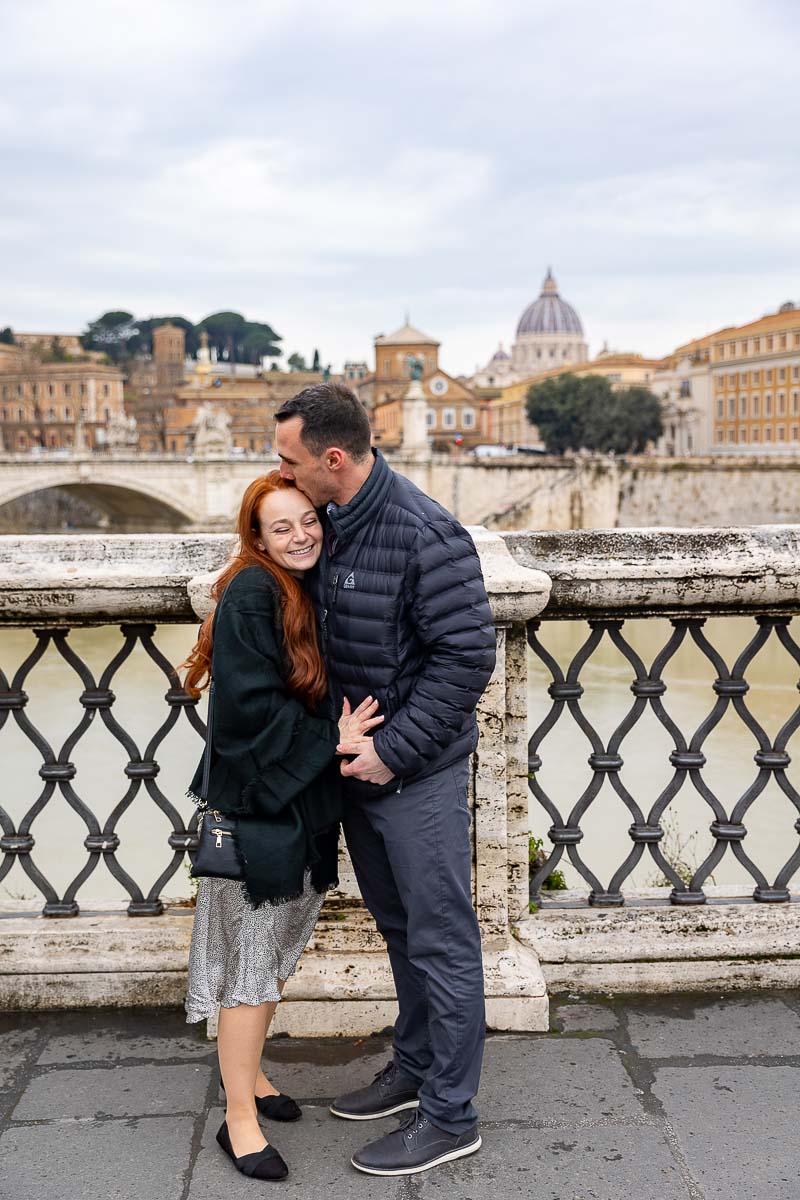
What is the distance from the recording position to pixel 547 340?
105750 mm

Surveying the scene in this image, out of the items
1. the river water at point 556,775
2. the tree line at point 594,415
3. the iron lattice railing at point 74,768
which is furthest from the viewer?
the tree line at point 594,415

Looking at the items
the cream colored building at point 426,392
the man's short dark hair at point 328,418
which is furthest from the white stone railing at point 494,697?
the cream colored building at point 426,392

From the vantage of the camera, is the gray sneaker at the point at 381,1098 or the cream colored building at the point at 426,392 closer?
the gray sneaker at the point at 381,1098

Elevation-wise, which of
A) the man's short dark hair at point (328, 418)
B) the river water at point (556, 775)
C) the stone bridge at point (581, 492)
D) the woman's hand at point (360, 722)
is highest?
the man's short dark hair at point (328, 418)

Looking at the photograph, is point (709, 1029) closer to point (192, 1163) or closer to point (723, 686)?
point (723, 686)

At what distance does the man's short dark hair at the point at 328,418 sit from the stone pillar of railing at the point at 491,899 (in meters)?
0.46

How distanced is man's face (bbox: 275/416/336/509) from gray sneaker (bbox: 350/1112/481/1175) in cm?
95

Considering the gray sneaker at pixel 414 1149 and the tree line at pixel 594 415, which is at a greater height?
the tree line at pixel 594 415

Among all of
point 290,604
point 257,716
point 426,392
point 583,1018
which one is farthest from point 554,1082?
point 426,392

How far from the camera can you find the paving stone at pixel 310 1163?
68.1 inches

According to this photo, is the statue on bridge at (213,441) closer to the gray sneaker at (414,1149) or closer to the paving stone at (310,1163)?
the paving stone at (310,1163)

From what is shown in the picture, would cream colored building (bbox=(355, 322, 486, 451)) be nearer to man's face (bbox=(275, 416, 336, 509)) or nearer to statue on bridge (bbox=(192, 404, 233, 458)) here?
statue on bridge (bbox=(192, 404, 233, 458))

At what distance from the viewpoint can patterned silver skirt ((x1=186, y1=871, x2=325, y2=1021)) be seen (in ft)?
5.99

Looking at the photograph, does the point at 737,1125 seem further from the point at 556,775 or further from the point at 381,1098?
the point at 556,775
